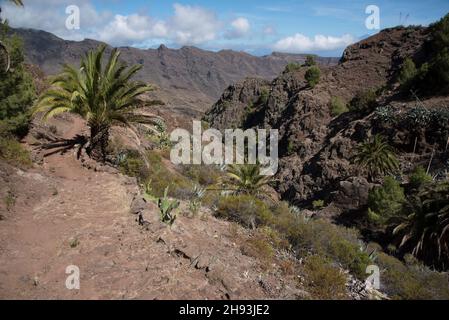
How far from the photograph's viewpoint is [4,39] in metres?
9.53

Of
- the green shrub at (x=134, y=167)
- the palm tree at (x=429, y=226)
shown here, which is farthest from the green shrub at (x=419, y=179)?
the green shrub at (x=134, y=167)

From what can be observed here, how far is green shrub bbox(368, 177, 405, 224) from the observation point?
835 inches

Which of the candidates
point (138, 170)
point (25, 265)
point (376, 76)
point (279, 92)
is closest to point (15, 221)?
point (25, 265)

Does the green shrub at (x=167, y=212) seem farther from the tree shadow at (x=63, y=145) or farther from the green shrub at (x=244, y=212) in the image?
the tree shadow at (x=63, y=145)

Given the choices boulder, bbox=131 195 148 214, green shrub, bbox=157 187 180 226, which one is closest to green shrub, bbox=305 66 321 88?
boulder, bbox=131 195 148 214

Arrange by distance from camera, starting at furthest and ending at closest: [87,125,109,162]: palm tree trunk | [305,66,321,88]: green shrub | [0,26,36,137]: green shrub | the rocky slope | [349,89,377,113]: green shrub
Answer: [305,66,321,88]: green shrub
[349,89,377,113]: green shrub
the rocky slope
[87,125,109,162]: palm tree trunk
[0,26,36,137]: green shrub

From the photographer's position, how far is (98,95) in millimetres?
10461

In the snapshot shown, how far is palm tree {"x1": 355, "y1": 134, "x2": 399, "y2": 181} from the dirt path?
2260cm

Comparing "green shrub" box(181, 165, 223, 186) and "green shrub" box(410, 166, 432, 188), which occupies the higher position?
"green shrub" box(181, 165, 223, 186)

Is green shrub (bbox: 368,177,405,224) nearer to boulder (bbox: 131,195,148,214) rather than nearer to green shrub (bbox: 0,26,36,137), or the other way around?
boulder (bbox: 131,195,148,214)

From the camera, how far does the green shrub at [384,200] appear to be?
21.2 m

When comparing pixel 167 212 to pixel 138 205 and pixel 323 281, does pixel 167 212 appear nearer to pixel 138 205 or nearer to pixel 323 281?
pixel 138 205

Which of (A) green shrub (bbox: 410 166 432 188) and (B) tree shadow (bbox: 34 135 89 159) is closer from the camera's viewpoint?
(B) tree shadow (bbox: 34 135 89 159)

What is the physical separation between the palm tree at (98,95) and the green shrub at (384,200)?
16.2m
